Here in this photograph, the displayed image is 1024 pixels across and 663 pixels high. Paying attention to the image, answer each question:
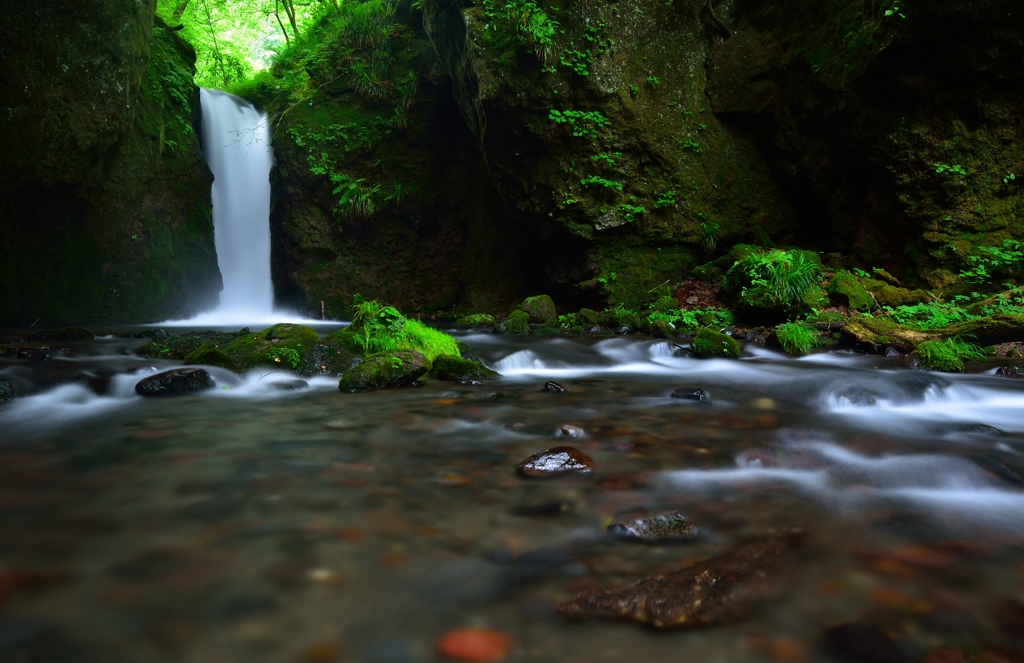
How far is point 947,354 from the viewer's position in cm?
586

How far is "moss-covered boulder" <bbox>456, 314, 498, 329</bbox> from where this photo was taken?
1152cm

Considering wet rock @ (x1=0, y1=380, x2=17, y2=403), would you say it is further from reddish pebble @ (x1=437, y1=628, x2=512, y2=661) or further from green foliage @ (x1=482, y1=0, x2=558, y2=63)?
green foliage @ (x1=482, y1=0, x2=558, y2=63)

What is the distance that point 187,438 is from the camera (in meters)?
3.30

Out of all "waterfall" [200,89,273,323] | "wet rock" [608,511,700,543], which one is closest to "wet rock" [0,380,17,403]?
"wet rock" [608,511,700,543]

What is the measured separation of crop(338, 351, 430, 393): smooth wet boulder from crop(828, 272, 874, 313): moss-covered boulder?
271 inches

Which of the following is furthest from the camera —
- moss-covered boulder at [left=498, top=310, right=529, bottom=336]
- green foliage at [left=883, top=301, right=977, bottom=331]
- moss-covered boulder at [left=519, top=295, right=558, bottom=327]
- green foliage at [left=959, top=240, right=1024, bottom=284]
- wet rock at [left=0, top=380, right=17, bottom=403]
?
moss-covered boulder at [left=519, top=295, right=558, bottom=327]

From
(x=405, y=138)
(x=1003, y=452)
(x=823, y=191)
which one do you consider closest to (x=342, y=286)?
(x=405, y=138)

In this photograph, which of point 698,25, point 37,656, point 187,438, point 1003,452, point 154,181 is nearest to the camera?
point 37,656

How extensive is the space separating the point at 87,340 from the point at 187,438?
662 cm

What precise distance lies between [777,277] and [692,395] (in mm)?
5195

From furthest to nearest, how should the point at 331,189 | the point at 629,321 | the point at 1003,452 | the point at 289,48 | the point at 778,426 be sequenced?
the point at 289,48 < the point at 331,189 < the point at 629,321 < the point at 778,426 < the point at 1003,452

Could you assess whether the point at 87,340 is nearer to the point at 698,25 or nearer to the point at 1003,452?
the point at 1003,452

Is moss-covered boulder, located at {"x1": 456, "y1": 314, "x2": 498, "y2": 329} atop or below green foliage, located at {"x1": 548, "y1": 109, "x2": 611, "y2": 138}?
below

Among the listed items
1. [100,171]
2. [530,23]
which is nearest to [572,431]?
[530,23]
